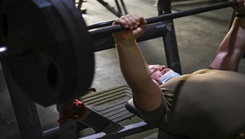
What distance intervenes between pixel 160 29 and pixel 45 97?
46.0 inches

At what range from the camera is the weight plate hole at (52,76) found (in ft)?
3.09

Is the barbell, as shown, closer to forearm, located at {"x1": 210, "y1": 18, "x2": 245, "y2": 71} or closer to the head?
the head

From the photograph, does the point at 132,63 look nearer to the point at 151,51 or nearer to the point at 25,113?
the point at 25,113

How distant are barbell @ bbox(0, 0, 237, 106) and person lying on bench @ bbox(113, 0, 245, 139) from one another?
0.41ft

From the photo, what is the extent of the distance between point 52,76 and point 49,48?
0.08 metres

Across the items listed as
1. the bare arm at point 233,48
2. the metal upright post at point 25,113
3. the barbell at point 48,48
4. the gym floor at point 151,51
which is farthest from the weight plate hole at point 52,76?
the gym floor at point 151,51

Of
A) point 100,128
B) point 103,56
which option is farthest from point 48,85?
point 103,56

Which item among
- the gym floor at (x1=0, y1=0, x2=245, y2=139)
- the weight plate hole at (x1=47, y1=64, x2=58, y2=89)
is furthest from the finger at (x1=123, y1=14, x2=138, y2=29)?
the gym floor at (x1=0, y1=0, x2=245, y2=139)

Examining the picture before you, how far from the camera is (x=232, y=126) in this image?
1265 mm

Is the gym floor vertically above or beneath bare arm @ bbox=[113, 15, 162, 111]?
beneath

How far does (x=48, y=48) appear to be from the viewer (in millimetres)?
929

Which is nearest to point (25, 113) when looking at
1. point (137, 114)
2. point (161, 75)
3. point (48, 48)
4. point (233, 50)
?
point (137, 114)

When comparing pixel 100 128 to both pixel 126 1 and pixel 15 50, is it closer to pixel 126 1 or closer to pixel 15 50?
pixel 15 50

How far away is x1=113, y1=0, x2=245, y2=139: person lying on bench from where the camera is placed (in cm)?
121
